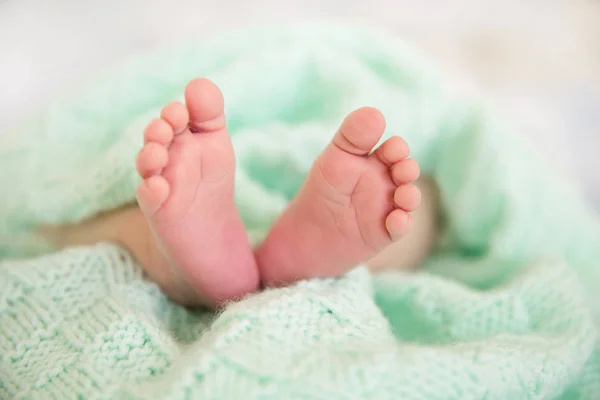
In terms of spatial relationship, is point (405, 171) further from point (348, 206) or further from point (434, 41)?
point (434, 41)

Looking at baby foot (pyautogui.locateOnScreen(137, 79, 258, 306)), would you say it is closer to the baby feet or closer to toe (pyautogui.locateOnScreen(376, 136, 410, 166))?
the baby feet

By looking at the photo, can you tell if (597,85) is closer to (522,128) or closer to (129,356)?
(522,128)

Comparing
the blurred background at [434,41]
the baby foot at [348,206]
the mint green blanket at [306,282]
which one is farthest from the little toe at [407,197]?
the blurred background at [434,41]

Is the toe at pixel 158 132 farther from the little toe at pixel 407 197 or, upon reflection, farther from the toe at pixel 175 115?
the little toe at pixel 407 197

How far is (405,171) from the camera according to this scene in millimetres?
556

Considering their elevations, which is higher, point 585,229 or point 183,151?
point 585,229

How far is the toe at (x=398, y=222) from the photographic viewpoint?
541 millimetres

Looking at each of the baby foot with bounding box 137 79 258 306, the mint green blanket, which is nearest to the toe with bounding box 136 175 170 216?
the baby foot with bounding box 137 79 258 306

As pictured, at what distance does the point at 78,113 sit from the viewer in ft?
2.87

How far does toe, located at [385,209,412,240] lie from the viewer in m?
0.54

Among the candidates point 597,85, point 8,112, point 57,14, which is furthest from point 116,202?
point 597,85

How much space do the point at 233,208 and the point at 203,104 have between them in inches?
5.3

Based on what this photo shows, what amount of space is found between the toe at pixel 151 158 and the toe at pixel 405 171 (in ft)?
0.76

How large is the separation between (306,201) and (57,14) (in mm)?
810
